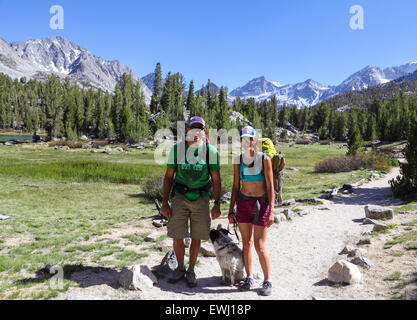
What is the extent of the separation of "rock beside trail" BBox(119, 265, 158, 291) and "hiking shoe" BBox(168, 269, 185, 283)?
1.01 ft

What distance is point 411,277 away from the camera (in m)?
4.75

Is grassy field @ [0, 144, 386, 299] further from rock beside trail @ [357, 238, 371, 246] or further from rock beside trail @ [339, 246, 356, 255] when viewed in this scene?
rock beside trail @ [357, 238, 371, 246]

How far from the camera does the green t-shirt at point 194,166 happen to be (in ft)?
15.3

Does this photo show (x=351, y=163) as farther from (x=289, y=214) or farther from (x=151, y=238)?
(x=151, y=238)

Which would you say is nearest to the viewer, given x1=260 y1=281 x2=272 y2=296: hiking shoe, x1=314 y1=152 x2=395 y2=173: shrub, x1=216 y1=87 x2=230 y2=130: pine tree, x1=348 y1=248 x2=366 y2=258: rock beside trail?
x1=260 y1=281 x2=272 y2=296: hiking shoe

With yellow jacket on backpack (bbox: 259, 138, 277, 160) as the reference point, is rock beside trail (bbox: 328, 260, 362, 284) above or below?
below

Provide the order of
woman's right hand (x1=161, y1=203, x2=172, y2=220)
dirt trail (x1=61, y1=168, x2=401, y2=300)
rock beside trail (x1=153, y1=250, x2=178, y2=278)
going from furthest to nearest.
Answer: rock beside trail (x1=153, y1=250, x2=178, y2=278) → woman's right hand (x1=161, y1=203, x2=172, y2=220) → dirt trail (x1=61, y1=168, x2=401, y2=300)

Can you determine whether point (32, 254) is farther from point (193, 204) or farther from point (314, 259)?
point (314, 259)

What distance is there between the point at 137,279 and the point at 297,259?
404 cm

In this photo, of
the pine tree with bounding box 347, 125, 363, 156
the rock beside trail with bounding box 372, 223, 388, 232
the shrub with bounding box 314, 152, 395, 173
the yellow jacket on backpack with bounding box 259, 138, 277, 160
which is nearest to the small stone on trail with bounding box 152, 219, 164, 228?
the yellow jacket on backpack with bounding box 259, 138, 277, 160

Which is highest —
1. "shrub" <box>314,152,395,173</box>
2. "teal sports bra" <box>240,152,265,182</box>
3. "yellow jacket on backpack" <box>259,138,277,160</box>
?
"yellow jacket on backpack" <box>259,138,277,160</box>

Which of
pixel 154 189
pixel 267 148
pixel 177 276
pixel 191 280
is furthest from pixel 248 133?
pixel 154 189

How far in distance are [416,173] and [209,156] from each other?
13204 mm

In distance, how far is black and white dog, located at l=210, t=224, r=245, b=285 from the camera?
4988 mm
